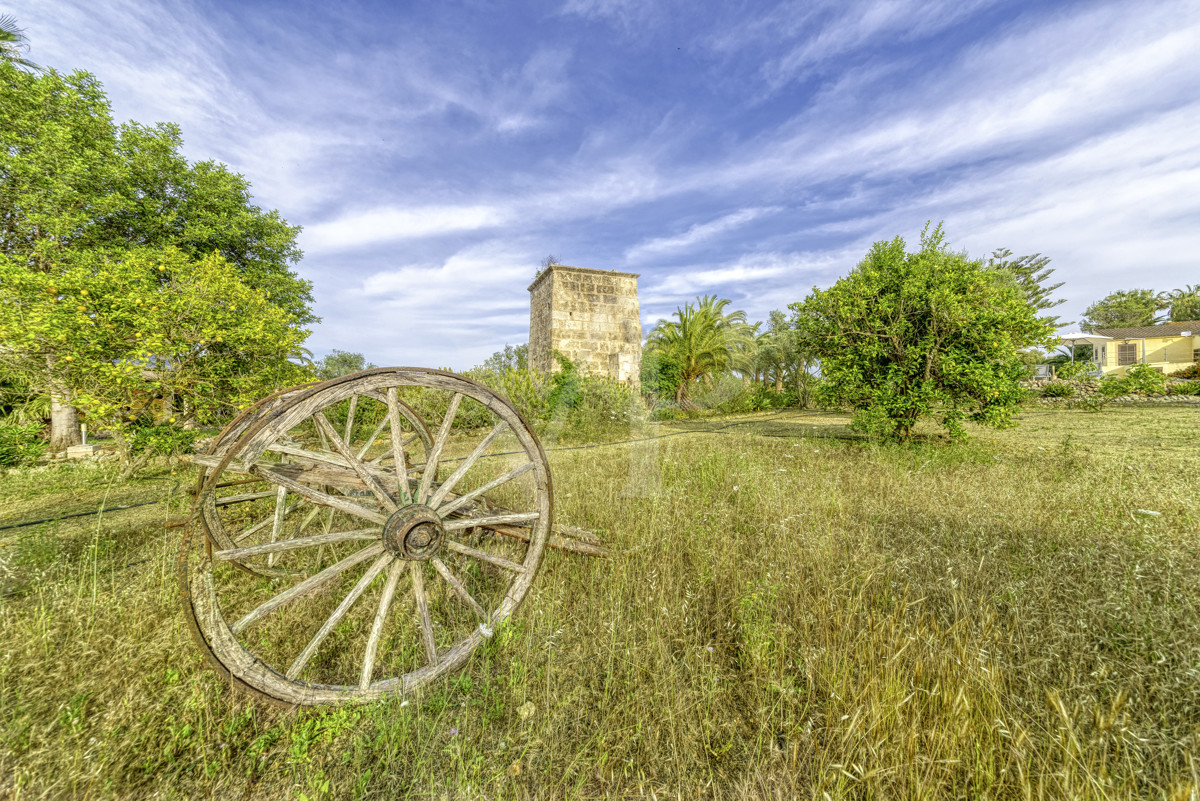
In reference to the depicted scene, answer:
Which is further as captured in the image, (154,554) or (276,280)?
(276,280)

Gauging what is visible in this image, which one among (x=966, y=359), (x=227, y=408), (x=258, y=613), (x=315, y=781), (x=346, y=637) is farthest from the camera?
(x=227, y=408)

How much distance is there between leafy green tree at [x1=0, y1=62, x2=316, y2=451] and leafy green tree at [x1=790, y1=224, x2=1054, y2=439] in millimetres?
9156

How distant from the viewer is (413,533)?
6.99 ft

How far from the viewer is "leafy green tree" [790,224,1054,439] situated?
597 centimetres

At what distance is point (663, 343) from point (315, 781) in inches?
859

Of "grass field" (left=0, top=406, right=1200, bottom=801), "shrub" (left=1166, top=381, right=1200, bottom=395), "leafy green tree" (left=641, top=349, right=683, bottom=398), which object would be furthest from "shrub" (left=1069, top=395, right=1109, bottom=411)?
"grass field" (left=0, top=406, right=1200, bottom=801)

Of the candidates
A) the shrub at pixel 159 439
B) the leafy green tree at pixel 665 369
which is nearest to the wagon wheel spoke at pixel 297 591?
the shrub at pixel 159 439

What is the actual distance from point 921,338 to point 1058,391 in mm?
14181

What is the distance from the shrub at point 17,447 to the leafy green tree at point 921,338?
1376 centimetres

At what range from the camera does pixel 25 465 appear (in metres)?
7.38

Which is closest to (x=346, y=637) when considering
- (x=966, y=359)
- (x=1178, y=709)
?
(x=1178, y=709)

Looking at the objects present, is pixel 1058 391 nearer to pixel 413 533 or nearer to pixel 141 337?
pixel 413 533

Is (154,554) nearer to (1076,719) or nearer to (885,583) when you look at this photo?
(885,583)

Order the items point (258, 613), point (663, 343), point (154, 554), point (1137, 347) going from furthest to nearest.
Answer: point (1137, 347), point (663, 343), point (154, 554), point (258, 613)
